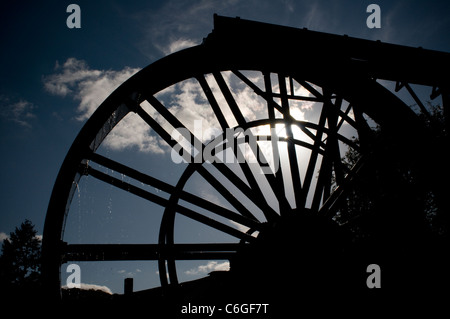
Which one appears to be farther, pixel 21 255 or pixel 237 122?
pixel 21 255

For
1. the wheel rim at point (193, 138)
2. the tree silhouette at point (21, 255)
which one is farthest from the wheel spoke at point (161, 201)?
the tree silhouette at point (21, 255)

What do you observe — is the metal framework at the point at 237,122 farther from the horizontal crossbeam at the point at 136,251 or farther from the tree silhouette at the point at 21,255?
the tree silhouette at the point at 21,255

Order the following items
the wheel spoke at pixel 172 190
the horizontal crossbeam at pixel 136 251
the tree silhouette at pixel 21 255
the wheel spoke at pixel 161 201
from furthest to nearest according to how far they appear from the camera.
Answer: the tree silhouette at pixel 21 255, the wheel spoke at pixel 161 201, the wheel spoke at pixel 172 190, the horizontal crossbeam at pixel 136 251

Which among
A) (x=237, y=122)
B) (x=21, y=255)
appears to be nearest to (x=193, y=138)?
(x=237, y=122)

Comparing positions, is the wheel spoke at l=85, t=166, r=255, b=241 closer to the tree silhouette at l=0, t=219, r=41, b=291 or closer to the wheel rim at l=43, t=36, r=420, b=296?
the wheel rim at l=43, t=36, r=420, b=296

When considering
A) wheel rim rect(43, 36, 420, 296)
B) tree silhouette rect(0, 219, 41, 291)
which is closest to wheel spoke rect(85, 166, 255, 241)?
wheel rim rect(43, 36, 420, 296)

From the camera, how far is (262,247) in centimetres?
386

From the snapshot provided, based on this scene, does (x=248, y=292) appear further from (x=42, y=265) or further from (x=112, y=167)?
(x=42, y=265)

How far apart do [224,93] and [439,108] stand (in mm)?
16573

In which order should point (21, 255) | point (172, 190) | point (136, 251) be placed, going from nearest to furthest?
point (136, 251), point (172, 190), point (21, 255)

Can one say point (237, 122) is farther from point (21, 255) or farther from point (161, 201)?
point (21, 255)

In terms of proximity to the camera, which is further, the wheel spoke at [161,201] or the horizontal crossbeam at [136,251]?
the wheel spoke at [161,201]

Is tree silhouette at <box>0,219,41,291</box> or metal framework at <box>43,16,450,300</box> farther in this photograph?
tree silhouette at <box>0,219,41,291</box>

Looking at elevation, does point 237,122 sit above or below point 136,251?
above
